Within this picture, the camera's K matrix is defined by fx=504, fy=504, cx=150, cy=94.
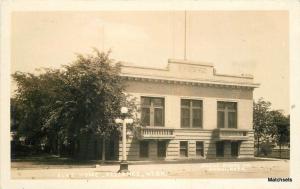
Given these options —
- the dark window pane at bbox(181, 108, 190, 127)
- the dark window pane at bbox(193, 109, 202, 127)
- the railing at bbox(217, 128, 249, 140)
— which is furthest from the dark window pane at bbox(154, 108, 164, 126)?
the railing at bbox(217, 128, 249, 140)

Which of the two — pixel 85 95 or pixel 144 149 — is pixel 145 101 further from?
pixel 85 95

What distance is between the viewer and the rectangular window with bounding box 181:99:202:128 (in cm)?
2772

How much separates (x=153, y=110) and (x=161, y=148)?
2.07 meters

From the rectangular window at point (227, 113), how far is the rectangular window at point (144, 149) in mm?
4726

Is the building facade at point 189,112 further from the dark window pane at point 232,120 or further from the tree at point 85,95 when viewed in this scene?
the tree at point 85,95

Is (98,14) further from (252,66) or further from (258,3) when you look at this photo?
(252,66)

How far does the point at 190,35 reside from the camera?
20.2 meters

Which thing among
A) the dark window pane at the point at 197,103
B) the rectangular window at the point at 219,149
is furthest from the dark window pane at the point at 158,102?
the rectangular window at the point at 219,149

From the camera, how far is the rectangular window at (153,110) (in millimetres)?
26656

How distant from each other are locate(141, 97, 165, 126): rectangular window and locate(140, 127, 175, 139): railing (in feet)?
1.94

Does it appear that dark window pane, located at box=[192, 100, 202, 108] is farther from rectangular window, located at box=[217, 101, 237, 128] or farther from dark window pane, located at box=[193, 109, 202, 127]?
rectangular window, located at box=[217, 101, 237, 128]

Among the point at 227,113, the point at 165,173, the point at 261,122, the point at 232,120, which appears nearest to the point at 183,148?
the point at 227,113

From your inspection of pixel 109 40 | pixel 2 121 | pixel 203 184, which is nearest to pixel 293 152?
pixel 203 184

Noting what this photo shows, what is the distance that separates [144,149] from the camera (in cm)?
2625
